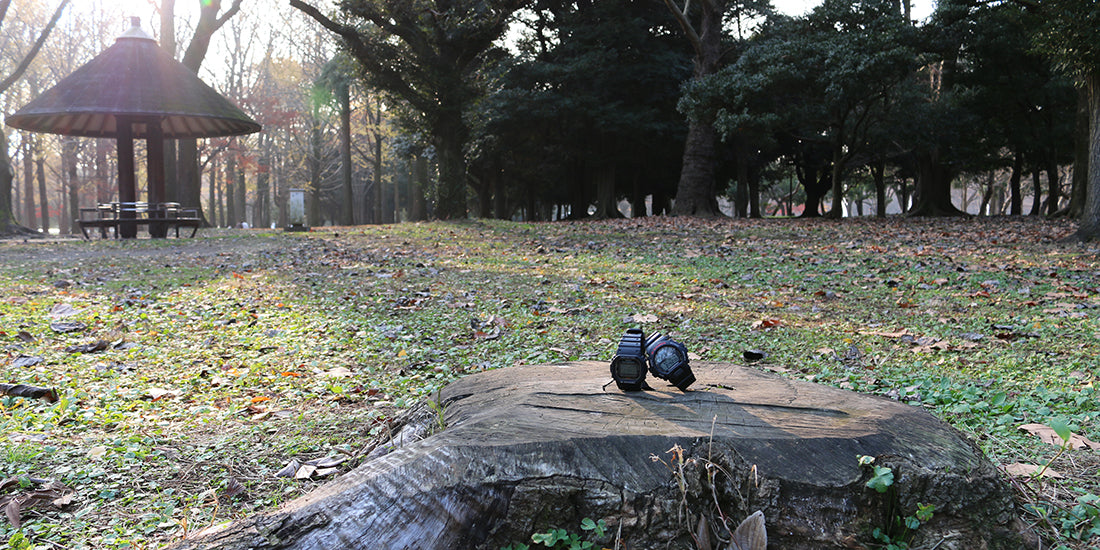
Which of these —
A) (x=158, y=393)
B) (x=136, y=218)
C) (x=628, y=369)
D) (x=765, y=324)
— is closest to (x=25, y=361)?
(x=158, y=393)

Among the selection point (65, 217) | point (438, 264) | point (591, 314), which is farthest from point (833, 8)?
point (65, 217)

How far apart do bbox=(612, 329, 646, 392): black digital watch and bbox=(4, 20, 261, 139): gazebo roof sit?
17.3m

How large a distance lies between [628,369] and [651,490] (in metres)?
0.57

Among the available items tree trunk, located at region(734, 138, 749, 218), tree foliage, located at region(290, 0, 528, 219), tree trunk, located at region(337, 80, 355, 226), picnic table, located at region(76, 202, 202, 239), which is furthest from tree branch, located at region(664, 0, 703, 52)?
tree trunk, located at region(337, 80, 355, 226)

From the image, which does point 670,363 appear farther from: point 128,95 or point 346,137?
point 346,137

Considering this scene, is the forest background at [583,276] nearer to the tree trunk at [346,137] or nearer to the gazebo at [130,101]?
the tree trunk at [346,137]

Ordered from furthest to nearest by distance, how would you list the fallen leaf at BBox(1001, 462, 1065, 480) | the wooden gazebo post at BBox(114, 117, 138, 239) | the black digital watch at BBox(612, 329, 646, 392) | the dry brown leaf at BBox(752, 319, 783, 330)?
the wooden gazebo post at BBox(114, 117, 138, 239), the dry brown leaf at BBox(752, 319, 783, 330), the fallen leaf at BBox(1001, 462, 1065, 480), the black digital watch at BBox(612, 329, 646, 392)

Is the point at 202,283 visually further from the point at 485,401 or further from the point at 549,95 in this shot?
the point at 549,95

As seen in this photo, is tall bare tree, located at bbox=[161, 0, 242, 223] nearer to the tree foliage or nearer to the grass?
the tree foliage

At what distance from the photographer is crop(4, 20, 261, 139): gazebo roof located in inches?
639

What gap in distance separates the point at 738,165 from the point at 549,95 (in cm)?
909

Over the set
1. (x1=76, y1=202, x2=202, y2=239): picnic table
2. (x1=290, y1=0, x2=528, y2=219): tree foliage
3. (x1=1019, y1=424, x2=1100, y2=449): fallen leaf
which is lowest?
(x1=1019, y1=424, x2=1100, y2=449): fallen leaf

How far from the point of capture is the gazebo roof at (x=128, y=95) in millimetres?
16234

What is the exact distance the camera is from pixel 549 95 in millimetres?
23484
